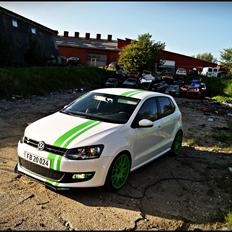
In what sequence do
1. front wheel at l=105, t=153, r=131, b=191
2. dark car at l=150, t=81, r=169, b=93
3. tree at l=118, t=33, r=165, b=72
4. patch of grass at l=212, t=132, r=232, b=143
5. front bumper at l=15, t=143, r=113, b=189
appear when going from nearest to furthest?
front bumper at l=15, t=143, r=113, b=189
front wheel at l=105, t=153, r=131, b=191
patch of grass at l=212, t=132, r=232, b=143
dark car at l=150, t=81, r=169, b=93
tree at l=118, t=33, r=165, b=72

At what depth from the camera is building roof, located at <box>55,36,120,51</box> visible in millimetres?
56312

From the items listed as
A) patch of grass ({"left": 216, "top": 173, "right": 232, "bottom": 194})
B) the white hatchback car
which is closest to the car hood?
the white hatchback car

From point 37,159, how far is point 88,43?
187 feet

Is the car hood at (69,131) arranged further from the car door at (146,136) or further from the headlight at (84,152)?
the car door at (146,136)

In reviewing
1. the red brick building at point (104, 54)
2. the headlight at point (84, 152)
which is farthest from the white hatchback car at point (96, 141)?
the red brick building at point (104, 54)

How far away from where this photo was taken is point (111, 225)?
4254 mm

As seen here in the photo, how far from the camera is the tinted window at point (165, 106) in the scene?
6.84m

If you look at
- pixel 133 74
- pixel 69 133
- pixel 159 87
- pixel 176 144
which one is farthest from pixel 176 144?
pixel 133 74

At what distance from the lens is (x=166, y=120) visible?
6.86 meters

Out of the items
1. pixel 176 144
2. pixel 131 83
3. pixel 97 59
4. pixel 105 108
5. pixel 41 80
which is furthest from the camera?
pixel 97 59

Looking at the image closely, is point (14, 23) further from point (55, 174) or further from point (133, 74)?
point (55, 174)

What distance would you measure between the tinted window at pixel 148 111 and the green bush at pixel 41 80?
11.1m

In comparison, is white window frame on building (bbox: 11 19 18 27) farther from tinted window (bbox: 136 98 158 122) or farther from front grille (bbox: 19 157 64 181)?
front grille (bbox: 19 157 64 181)

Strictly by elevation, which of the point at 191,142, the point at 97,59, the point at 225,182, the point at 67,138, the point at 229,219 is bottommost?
the point at 97,59
